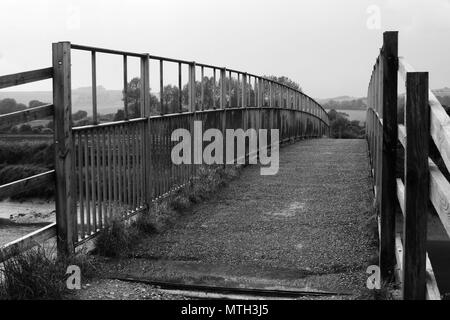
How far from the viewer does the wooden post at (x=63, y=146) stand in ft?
16.1

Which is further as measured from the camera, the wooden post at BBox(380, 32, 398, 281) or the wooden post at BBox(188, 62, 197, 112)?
the wooden post at BBox(188, 62, 197, 112)

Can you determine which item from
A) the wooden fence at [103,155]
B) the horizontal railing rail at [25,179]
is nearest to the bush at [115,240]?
the wooden fence at [103,155]

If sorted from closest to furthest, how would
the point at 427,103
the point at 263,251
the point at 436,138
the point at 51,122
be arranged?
the point at 436,138
the point at 427,103
the point at 51,122
the point at 263,251

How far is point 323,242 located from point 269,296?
1604mm

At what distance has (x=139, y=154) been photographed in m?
6.62

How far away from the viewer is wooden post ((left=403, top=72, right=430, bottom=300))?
11.1 ft

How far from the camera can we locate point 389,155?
4.57 metres

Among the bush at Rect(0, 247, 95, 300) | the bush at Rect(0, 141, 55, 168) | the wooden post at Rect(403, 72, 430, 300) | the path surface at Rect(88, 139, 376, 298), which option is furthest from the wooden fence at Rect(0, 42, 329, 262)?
the wooden post at Rect(403, 72, 430, 300)

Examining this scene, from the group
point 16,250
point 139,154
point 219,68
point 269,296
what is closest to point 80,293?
point 16,250

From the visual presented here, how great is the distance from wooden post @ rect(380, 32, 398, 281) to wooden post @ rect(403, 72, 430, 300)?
1028 mm

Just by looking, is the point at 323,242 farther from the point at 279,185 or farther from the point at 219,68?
the point at 219,68

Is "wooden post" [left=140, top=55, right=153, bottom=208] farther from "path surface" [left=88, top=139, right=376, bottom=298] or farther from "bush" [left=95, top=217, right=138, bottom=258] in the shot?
"bush" [left=95, top=217, right=138, bottom=258]

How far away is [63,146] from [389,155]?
8.47ft

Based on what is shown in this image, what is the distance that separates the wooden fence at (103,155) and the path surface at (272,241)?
0.51 meters
